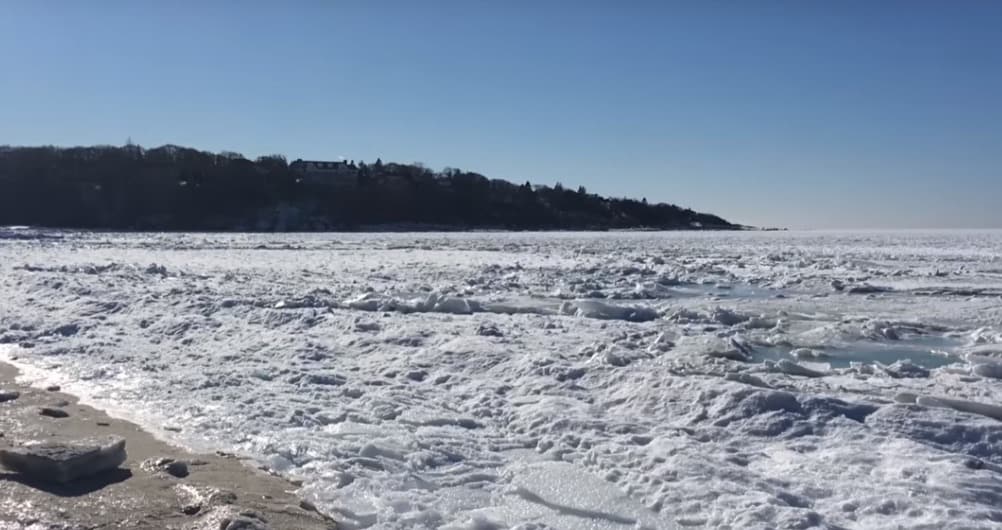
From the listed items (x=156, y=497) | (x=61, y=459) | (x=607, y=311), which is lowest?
(x=156, y=497)

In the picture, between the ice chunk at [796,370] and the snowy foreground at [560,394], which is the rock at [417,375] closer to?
the snowy foreground at [560,394]

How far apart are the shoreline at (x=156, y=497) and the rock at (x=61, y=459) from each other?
0.06 meters

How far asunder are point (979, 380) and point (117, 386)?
7671 mm

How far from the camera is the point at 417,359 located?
8.30 meters

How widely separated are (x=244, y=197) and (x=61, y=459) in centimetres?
7103

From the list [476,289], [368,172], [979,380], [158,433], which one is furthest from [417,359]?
[368,172]

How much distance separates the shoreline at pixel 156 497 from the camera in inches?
157

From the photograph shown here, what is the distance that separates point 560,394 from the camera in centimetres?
689

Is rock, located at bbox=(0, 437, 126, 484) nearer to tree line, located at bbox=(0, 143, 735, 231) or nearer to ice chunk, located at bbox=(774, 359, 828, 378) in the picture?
ice chunk, located at bbox=(774, 359, 828, 378)

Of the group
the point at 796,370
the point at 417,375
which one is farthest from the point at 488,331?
the point at 796,370

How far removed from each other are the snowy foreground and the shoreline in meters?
0.24

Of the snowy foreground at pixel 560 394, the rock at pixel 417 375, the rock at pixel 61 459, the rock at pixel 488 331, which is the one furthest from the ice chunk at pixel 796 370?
the rock at pixel 61 459

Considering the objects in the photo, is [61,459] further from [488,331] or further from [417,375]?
[488,331]

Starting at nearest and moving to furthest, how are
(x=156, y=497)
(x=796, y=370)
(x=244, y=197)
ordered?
(x=156, y=497) → (x=796, y=370) → (x=244, y=197)
